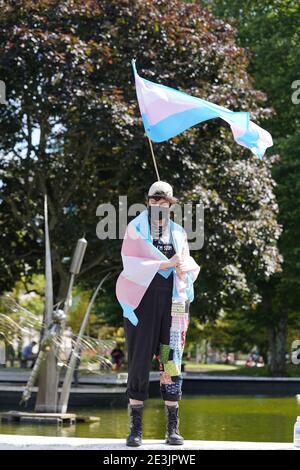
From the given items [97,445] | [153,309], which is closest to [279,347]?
[153,309]

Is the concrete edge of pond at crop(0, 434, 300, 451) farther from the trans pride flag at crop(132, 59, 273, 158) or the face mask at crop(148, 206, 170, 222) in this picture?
the trans pride flag at crop(132, 59, 273, 158)

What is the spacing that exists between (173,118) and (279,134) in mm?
23257

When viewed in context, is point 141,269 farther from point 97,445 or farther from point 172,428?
point 97,445

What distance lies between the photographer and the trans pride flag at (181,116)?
313 inches

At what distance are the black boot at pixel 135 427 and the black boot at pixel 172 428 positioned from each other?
22 cm

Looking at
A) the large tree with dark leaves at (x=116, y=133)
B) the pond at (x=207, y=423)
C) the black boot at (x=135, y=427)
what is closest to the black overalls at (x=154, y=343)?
the black boot at (x=135, y=427)

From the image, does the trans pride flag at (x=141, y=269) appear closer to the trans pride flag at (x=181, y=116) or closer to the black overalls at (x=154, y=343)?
the black overalls at (x=154, y=343)

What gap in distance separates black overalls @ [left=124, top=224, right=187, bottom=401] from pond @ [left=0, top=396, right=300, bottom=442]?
5621 millimetres

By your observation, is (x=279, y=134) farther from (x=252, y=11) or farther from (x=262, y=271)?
(x=262, y=271)

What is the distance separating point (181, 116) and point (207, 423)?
9.01m

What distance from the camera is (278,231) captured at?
22.2m

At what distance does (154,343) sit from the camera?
712 centimetres

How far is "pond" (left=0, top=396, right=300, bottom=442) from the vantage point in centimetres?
1342

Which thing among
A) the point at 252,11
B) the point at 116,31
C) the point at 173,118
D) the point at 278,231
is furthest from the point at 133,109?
the point at 252,11
